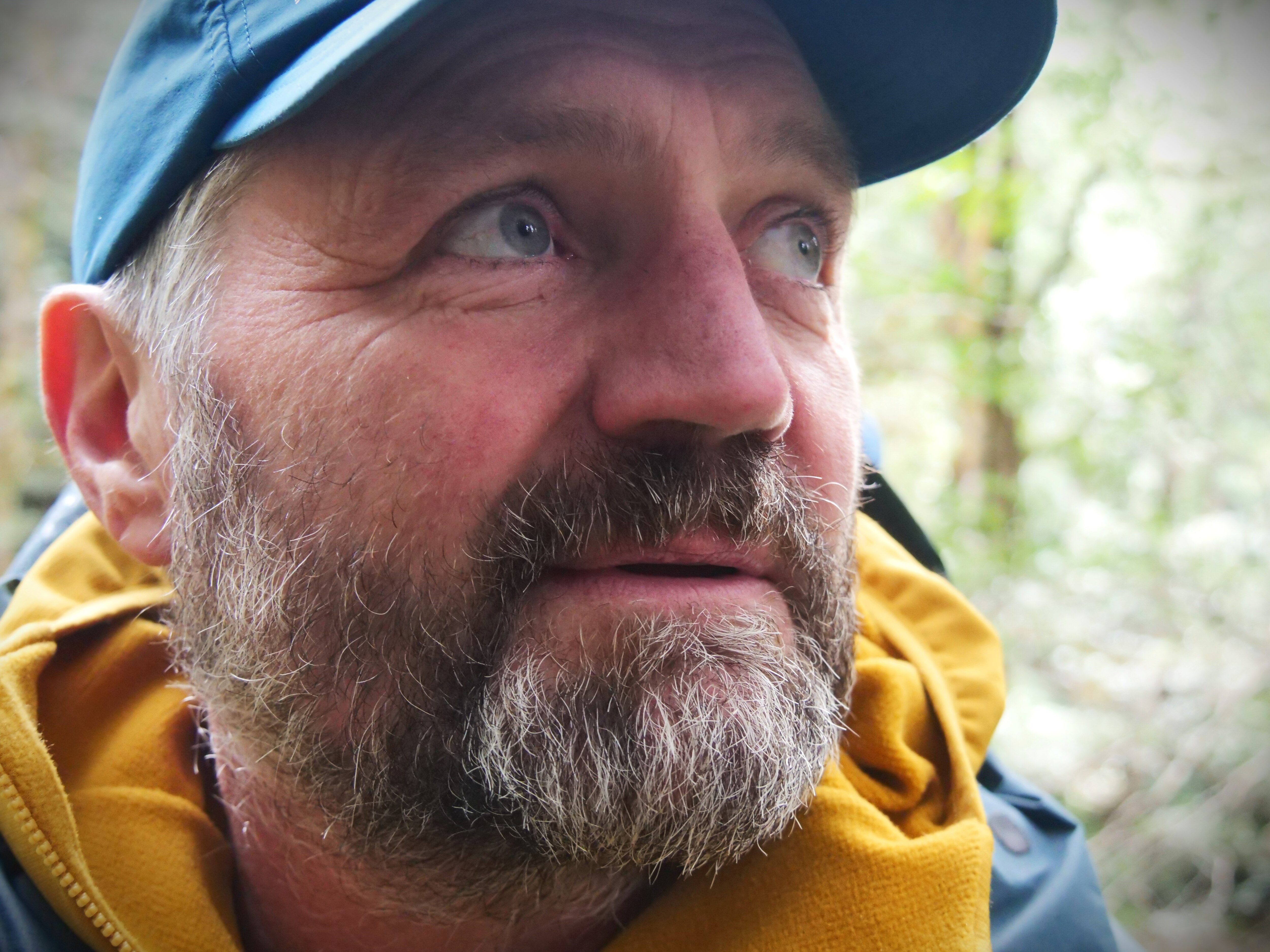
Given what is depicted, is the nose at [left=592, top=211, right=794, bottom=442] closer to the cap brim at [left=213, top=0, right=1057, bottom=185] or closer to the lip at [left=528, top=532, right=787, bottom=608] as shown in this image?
the lip at [left=528, top=532, right=787, bottom=608]

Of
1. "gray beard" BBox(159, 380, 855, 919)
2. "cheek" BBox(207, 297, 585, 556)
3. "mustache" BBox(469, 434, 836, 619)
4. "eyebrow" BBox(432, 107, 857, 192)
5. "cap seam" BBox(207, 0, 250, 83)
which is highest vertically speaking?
"cap seam" BBox(207, 0, 250, 83)

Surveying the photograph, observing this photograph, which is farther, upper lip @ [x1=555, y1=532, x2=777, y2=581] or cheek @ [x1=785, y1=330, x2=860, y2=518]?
cheek @ [x1=785, y1=330, x2=860, y2=518]

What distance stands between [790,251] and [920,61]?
433 mm

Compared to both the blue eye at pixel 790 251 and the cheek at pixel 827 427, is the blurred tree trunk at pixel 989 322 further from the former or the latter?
the cheek at pixel 827 427

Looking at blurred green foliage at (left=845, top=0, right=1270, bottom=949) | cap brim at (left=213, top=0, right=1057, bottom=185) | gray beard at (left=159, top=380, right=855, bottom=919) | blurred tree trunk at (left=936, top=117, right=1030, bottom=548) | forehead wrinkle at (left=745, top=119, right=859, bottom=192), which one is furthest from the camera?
blurred tree trunk at (left=936, top=117, right=1030, bottom=548)

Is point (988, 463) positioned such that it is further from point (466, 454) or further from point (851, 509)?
point (466, 454)

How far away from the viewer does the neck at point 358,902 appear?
4.21ft

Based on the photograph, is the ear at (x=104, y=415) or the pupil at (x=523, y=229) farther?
the ear at (x=104, y=415)

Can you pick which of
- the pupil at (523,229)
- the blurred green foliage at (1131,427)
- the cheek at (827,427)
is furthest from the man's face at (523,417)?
the blurred green foliage at (1131,427)

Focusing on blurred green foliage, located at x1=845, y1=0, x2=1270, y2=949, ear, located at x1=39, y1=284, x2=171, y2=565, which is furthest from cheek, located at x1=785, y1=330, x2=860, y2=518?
blurred green foliage, located at x1=845, y1=0, x2=1270, y2=949

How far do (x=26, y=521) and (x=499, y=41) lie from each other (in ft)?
16.4

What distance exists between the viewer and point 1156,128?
4.53 meters

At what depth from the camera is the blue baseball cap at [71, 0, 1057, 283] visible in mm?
1033

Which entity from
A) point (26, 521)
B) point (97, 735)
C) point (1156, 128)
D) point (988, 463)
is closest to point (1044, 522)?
point (988, 463)
